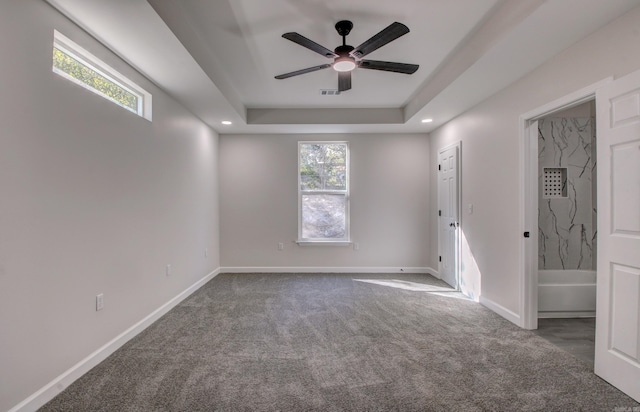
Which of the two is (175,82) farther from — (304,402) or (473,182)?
(473,182)

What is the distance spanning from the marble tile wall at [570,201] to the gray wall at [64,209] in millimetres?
4374

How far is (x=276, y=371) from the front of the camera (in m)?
2.19

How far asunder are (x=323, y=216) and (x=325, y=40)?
313 centimetres

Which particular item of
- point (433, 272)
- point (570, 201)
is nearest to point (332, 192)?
point (433, 272)

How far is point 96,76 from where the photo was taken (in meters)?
2.40

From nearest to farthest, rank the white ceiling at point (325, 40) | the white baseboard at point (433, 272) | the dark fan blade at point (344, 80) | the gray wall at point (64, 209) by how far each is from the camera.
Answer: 1. the gray wall at point (64, 209)
2. the white ceiling at point (325, 40)
3. the dark fan blade at point (344, 80)
4. the white baseboard at point (433, 272)

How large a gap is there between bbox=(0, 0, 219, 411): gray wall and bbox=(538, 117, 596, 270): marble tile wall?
437cm

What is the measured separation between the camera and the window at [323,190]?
5414 mm

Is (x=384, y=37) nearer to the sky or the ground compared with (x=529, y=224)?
nearer to the sky

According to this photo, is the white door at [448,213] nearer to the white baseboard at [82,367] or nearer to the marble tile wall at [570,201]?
the marble tile wall at [570,201]

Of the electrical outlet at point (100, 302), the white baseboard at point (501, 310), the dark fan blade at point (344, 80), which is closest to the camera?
the electrical outlet at point (100, 302)

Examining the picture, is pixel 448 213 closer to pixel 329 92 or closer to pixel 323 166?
pixel 323 166

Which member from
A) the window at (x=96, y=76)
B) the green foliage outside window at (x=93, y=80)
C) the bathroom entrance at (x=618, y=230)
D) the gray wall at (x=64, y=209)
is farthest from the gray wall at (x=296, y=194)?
the bathroom entrance at (x=618, y=230)

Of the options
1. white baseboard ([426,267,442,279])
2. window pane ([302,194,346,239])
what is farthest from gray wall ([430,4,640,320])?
window pane ([302,194,346,239])
